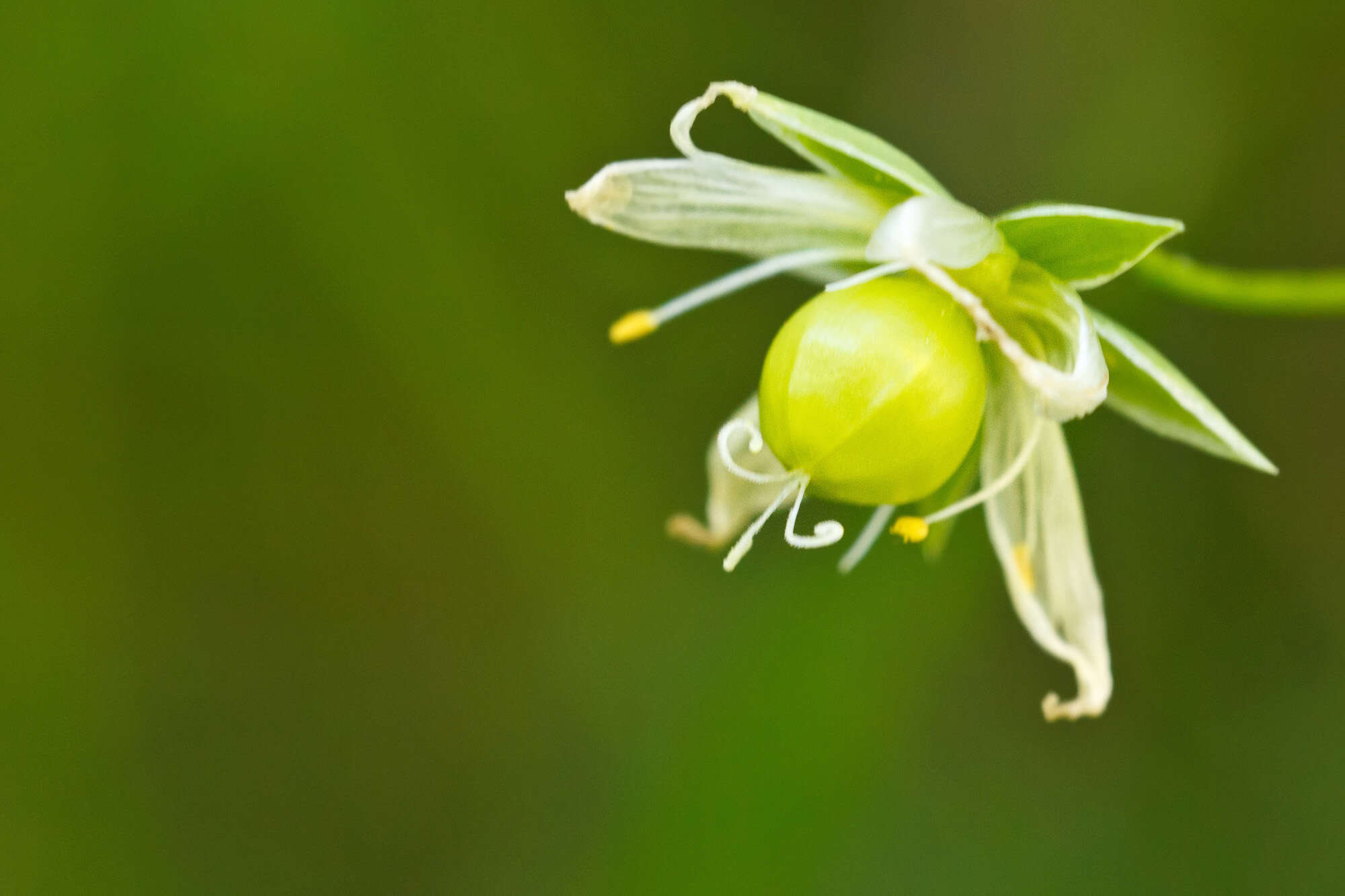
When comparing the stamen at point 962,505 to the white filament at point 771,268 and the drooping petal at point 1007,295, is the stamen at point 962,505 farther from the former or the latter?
the white filament at point 771,268

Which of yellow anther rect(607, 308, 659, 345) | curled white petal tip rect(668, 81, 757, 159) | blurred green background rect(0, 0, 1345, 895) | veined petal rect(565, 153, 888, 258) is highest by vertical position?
curled white petal tip rect(668, 81, 757, 159)

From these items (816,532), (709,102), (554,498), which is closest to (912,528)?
(816,532)

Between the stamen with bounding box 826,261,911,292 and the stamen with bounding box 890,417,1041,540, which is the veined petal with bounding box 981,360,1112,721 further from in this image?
the stamen with bounding box 826,261,911,292

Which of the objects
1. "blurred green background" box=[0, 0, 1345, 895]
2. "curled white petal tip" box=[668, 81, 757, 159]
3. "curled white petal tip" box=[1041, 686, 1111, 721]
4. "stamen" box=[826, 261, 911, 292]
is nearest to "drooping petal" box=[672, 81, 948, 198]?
"curled white petal tip" box=[668, 81, 757, 159]

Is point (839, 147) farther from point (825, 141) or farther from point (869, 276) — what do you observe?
point (869, 276)

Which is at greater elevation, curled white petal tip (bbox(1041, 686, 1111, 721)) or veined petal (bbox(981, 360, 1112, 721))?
veined petal (bbox(981, 360, 1112, 721))

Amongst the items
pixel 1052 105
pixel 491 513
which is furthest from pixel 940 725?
pixel 1052 105
